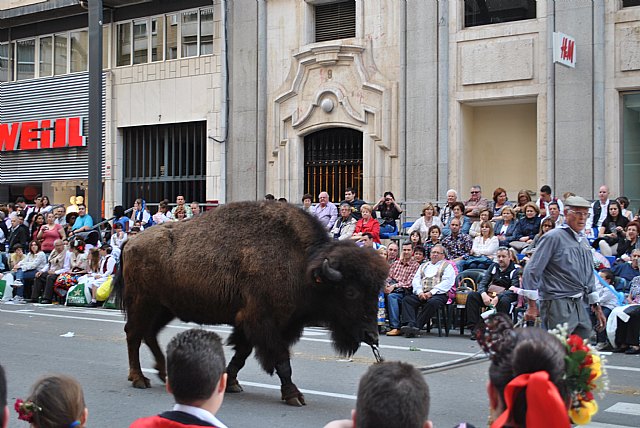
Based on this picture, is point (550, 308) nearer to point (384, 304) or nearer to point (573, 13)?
point (384, 304)

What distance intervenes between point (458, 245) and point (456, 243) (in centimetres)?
6

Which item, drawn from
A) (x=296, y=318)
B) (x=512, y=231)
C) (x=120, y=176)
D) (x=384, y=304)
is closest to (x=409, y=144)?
(x=512, y=231)

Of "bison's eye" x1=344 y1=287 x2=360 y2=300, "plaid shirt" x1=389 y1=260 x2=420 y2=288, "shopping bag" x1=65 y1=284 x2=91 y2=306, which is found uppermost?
"bison's eye" x1=344 y1=287 x2=360 y2=300

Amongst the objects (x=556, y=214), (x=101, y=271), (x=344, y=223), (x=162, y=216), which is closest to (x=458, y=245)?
(x=556, y=214)

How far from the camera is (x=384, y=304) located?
14.8 meters

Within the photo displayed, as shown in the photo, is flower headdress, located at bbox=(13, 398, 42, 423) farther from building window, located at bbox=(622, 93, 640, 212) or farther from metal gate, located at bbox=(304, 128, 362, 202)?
metal gate, located at bbox=(304, 128, 362, 202)

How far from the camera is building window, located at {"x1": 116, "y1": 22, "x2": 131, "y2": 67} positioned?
29.0m

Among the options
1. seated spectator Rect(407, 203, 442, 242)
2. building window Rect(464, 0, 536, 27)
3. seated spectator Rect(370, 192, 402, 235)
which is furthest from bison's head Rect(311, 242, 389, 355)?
building window Rect(464, 0, 536, 27)

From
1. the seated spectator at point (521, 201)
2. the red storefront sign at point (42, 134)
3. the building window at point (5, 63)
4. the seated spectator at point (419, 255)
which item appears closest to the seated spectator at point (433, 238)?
the seated spectator at point (419, 255)

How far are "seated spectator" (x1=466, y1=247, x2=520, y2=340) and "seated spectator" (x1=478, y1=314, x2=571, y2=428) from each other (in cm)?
1054

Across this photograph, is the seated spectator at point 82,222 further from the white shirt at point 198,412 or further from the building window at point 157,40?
the white shirt at point 198,412

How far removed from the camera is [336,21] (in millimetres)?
23516

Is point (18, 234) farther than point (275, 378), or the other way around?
point (18, 234)

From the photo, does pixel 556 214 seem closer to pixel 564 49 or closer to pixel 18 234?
pixel 564 49
